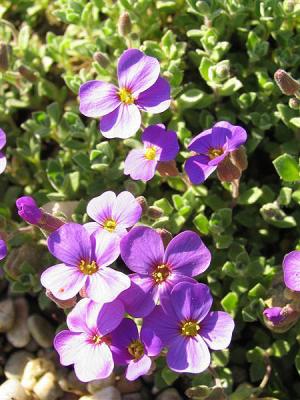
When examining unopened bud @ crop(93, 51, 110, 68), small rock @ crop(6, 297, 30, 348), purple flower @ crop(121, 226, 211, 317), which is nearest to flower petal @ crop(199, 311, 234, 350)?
purple flower @ crop(121, 226, 211, 317)

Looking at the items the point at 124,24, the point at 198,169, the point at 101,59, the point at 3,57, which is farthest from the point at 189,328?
the point at 3,57

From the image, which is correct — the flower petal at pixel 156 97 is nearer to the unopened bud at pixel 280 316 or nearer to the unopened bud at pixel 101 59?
the unopened bud at pixel 101 59

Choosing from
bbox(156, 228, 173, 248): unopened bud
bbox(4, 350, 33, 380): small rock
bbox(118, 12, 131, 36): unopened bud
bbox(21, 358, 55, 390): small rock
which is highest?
bbox(118, 12, 131, 36): unopened bud

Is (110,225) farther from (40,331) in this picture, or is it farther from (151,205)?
(40,331)

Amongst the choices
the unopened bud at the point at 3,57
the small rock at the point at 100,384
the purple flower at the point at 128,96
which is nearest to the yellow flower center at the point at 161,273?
the purple flower at the point at 128,96

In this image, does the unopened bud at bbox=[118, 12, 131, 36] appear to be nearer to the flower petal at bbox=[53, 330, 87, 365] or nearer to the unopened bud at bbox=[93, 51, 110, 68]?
the unopened bud at bbox=[93, 51, 110, 68]

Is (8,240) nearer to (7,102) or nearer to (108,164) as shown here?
(108,164)
